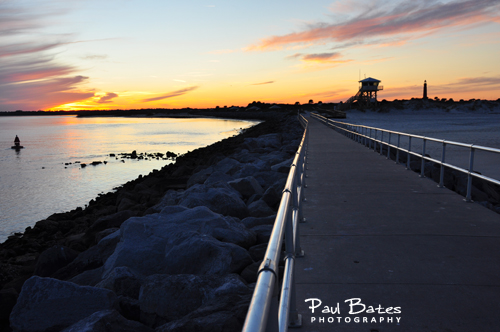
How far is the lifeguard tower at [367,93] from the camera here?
3265 inches

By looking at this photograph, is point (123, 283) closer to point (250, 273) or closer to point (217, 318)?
point (250, 273)

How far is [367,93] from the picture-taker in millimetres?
84125

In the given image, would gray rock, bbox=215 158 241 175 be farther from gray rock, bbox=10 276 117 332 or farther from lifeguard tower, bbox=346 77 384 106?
lifeguard tower, bbox=346 77 384 106

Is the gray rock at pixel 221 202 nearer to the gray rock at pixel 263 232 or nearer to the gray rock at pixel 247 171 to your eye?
the gray rock at pixel 263 232

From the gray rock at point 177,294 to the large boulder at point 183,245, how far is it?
62 centimetres

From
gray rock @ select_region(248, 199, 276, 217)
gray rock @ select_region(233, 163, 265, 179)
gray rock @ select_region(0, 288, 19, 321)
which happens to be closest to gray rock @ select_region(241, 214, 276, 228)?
gray rock @ select_region(248, 199, 276, 217)

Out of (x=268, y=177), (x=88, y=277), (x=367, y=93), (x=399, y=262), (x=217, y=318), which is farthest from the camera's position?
(x=367, y=93)

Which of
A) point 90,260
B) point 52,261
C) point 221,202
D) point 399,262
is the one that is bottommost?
point 52,261

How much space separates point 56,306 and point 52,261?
2.86 m

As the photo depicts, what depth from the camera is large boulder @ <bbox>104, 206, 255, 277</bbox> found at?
511cm

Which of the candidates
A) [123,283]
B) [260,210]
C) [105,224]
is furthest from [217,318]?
[105,224]

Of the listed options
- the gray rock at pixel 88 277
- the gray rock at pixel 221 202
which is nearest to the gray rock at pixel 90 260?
the gray rock at pixel 88 277

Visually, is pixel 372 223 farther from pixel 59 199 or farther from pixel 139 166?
pixel 139 166

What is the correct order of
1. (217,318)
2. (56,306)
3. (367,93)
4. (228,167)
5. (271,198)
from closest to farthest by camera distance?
(217,318)
(56,306)
(271,198)
(228,167)
(367,93)
